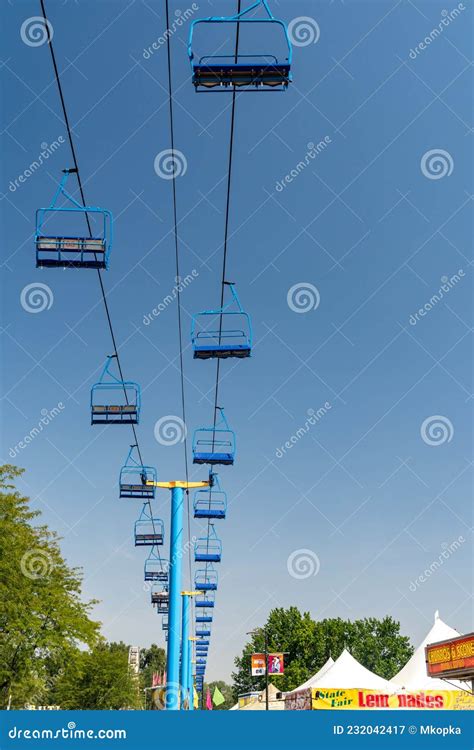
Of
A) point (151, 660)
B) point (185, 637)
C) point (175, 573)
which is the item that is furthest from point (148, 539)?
point (151, 660)

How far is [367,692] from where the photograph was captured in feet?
118

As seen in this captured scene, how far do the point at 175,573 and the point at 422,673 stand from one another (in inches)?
557

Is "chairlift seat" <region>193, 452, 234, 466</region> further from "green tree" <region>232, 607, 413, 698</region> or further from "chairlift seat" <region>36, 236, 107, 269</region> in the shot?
"green tree" <region>232, 607, 413, 698</region>

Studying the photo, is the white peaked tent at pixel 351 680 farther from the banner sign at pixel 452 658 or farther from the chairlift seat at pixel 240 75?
the chairlift seat at pixel 240 75

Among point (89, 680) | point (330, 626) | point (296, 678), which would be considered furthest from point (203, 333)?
point (330, 626)

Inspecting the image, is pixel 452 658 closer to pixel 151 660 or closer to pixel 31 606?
pixel 31 606

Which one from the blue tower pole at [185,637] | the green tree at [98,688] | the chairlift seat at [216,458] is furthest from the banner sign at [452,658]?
the green tree at [98,688]

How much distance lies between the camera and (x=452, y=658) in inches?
1061

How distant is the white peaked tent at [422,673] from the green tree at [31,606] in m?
16.5

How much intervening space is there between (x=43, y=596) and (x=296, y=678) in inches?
2798

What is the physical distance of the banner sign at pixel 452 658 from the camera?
2558cm
